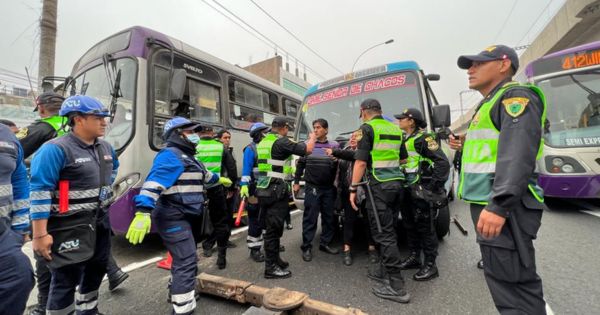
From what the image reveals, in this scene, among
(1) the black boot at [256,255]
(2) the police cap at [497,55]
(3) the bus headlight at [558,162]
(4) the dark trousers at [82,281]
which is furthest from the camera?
(3) the bus headlight at [558,162]

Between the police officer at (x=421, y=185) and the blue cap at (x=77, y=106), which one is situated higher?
the blue cap at (x=77, y=106)

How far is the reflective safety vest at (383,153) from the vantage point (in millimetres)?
2838

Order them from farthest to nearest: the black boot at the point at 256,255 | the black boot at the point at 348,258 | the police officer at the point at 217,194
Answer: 1. the black boot at the point at 256,255
2. the police officer at the point at 217,194
3. the black boot at the point at 348,258

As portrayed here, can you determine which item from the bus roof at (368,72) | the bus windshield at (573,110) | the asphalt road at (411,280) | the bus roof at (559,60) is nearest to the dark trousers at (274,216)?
the asphalt road at (411,280)

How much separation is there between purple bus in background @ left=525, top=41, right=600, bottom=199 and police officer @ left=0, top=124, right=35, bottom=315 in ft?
23.8

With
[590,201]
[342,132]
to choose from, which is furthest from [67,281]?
[590,201]

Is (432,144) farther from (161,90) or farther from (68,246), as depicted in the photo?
(161,90)

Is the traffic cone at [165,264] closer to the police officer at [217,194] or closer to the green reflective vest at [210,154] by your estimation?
the police officer at [217,194]

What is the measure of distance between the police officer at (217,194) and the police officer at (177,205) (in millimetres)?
809

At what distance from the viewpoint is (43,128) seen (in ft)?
9.27

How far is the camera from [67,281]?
1974 millimetres

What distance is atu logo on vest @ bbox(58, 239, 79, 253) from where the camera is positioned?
1864 millimetres

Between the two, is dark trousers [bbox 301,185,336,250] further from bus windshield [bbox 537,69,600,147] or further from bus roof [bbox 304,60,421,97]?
bus windshield [bbox 537,69,600,147]

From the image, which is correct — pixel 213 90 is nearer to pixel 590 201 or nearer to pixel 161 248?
pixel 161 248
